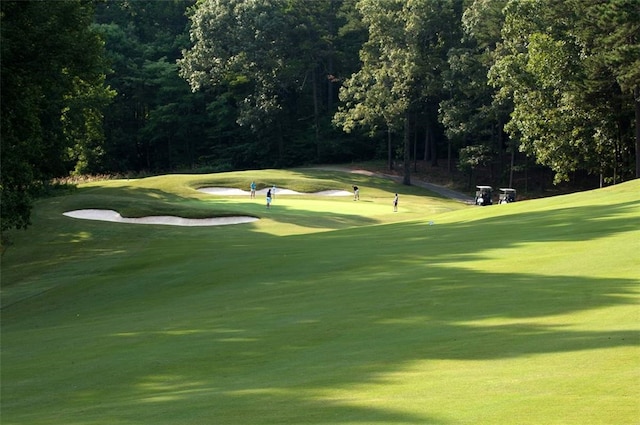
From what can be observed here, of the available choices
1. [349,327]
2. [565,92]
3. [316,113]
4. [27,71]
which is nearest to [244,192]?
[565,92]

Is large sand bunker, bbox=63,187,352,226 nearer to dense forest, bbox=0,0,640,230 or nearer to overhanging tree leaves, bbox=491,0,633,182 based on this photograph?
dense forest, bbox=0,0,640,230

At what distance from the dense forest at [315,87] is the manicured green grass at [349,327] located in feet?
23.9

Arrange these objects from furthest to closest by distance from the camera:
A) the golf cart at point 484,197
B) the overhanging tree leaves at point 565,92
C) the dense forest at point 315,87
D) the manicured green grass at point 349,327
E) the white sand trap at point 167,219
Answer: the golf cart at point 484,197, the overhanging tree leaves at point 565,92, the white sand trap at point 167,219, the dense forest at point 315,87, the manicured green grass at point 349,327

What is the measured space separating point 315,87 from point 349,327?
88.4m

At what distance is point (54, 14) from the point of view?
3017cm

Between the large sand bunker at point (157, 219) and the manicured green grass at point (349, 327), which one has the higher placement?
the manicured green grass at point (349, 327)

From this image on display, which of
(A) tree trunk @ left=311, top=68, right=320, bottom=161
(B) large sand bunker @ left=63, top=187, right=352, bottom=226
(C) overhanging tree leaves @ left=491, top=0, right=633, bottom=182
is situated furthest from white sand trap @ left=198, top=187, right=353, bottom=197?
(A) tree trunk @ left=311, top=68, right=320, bottom=161

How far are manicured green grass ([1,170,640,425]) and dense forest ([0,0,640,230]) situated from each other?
7272 millimetres

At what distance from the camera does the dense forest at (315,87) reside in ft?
104

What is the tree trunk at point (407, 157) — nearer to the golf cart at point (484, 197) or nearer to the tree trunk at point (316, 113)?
the golf cart at point (484, 197)

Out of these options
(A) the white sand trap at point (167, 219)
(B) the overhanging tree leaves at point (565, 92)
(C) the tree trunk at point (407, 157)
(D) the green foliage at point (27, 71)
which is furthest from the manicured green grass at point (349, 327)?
(C) the tree trunk at point (407, 157)

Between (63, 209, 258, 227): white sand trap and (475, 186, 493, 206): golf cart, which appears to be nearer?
(63, 209, 258, 227): white sand trap

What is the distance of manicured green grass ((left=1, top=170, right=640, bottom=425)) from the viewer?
991 centimetres

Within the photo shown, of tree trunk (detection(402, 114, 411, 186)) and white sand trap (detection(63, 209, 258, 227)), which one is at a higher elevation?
tree trunk (detection(402, 114, 411, 186))
